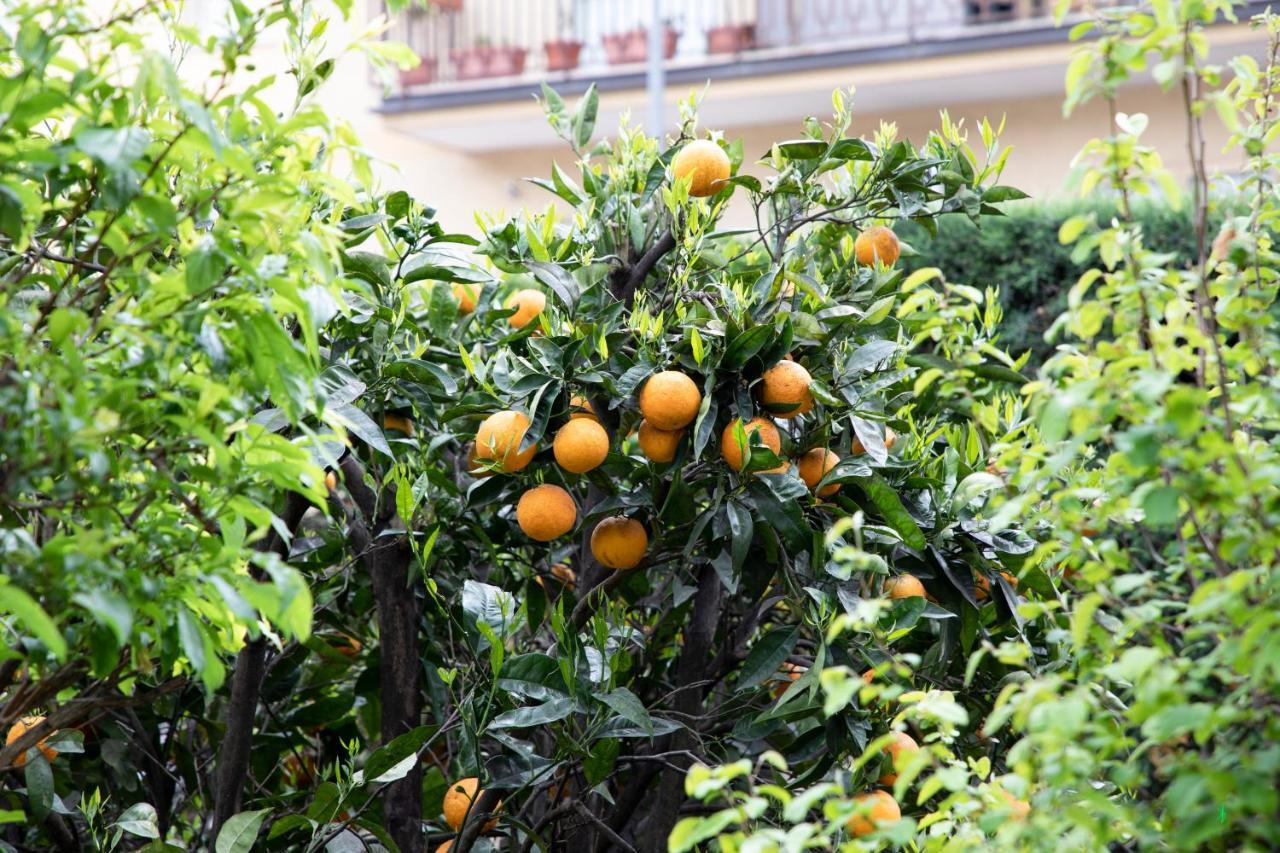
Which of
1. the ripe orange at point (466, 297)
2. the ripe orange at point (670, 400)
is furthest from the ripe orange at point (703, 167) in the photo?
the ripe orange at point (466, 297)

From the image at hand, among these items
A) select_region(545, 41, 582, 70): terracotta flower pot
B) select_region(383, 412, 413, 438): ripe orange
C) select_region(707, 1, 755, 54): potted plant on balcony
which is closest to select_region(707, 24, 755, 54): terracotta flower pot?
select_region(707, 1, 755, 54): potted plant on balcony

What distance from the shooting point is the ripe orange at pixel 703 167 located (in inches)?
87.0

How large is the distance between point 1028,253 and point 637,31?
22.6 ft

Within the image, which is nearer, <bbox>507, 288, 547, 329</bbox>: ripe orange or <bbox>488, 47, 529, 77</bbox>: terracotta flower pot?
<bbox>507, 288, 547, 329</bbox>: ripe orange

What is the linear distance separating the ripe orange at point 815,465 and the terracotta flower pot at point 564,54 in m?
9.91

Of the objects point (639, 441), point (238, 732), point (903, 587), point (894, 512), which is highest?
point (639, 441)

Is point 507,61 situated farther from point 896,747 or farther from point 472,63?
point 896,747

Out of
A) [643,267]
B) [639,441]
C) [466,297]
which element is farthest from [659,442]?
[466,297]

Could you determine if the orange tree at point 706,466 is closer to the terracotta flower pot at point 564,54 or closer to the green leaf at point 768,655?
the green leaf at point 768,655

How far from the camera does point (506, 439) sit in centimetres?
202

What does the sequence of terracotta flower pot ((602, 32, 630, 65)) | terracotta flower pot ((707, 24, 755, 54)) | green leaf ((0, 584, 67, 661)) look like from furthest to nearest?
terracotta flower pot ((602, 32, 630, 65))
terracotta flower pot ((707, 24, 755, 54))
green leaf ((0, 584, 67, 661))

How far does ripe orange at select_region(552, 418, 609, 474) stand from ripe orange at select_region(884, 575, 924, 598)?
500 mm

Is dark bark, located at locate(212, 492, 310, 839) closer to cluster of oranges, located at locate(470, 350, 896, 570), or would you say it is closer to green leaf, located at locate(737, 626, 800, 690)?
cluster of oranges, located at locate(470, 350, 896, 570)

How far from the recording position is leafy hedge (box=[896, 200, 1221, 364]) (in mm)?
5586
